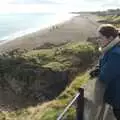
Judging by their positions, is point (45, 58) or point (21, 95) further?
point (45, 58)

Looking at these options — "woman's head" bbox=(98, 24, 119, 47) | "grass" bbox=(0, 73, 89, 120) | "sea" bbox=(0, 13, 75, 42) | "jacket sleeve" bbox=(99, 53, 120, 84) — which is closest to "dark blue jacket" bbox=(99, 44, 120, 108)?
"jacket sleeve" bbox=(99, 53, 120, 84)

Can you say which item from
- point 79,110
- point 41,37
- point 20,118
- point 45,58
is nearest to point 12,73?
point 45,58

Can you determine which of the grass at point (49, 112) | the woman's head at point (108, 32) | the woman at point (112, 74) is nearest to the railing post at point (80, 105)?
the woman at point (112, 74)

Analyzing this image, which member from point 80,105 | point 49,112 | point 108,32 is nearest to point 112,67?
point 108,32

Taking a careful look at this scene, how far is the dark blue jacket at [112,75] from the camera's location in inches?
198

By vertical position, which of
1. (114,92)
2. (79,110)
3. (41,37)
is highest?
(114,92)

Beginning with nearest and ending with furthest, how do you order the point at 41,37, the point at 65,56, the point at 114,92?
the point at 114,92, the point at 65,56, the point at 41,37

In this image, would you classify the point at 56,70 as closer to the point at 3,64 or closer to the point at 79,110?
the point at 3,64

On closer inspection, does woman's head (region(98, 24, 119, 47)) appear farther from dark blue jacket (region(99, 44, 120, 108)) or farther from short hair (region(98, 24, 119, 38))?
dark blue jacket (region(99, 44, 120, 108))

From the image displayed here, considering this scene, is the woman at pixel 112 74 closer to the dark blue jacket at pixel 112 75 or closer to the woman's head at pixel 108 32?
the dark blue jacket at pixel 112 75

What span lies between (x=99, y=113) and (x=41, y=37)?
47.2 m

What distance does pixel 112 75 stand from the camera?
5027 millimetres

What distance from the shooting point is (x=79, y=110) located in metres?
5.63

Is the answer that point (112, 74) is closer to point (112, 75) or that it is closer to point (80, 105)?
point (112, 75)
